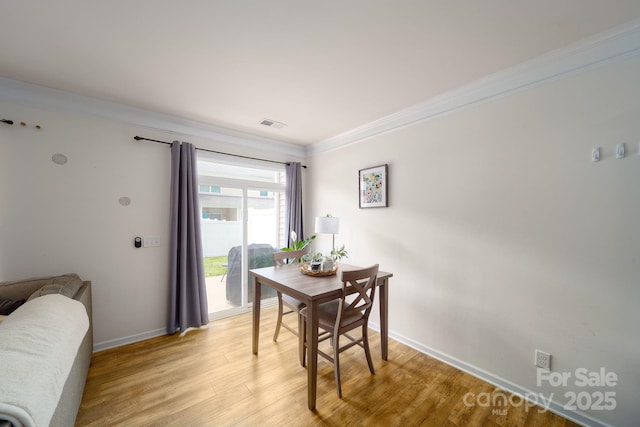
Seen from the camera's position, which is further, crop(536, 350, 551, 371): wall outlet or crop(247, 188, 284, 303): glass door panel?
crop(247, 188, 284, 303): glass door panel

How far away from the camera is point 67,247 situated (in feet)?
8.12

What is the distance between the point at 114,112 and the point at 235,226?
1.83 meters

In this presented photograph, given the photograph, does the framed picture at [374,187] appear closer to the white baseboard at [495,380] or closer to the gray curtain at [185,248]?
the white baseboard at [495,380]

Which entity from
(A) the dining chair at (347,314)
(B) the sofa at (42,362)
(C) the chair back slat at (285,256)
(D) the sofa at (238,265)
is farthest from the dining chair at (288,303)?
(B) the sofa at (42,362)

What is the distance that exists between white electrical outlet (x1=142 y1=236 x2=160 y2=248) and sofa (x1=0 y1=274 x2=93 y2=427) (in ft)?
3.36

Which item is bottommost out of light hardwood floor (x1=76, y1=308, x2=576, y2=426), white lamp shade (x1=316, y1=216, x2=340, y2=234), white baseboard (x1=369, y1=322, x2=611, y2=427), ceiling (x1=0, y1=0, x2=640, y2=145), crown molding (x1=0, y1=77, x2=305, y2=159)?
light hardwood floor (x1=76, y1=308, x2=576, y2=426)

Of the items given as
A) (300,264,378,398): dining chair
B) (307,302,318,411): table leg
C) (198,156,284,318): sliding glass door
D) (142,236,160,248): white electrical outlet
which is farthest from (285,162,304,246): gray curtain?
(307,302,318,411): table leg

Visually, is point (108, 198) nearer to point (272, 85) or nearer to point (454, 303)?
point (272, 85)

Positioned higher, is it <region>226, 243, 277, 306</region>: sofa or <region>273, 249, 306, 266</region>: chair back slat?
<region>273, 249, 306, 266</region>: chair back slat

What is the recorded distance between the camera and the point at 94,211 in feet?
8.52

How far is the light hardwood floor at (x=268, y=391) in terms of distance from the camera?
1762 mm

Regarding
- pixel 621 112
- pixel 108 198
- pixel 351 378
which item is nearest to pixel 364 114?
pixel 621 112

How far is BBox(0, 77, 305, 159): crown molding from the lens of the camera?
2281mm

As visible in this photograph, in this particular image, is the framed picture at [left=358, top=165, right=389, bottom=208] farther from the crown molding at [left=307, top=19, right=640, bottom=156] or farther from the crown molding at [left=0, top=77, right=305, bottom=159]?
the crown molding at [left=0, top=77, right=305, bottom=159]
